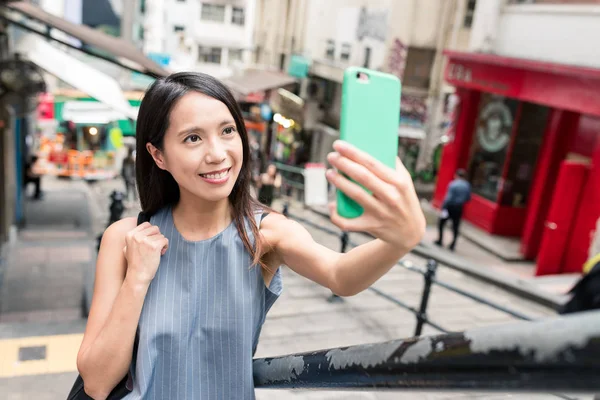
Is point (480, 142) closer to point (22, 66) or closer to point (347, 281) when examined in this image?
point (22, 66)

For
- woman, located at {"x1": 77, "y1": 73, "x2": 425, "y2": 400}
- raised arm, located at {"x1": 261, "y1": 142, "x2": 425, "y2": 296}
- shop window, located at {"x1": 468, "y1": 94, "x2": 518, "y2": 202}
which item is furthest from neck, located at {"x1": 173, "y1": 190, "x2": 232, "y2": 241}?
shop window, located at {"x1": 468, "y1": 94, "x2": 518, "y2": 202}

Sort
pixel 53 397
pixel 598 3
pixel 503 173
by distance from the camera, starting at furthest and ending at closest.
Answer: pixel 503 173 < pixel 598 3 < pixel 53 397

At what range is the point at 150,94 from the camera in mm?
1703

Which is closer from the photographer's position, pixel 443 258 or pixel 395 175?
pixel 395 175

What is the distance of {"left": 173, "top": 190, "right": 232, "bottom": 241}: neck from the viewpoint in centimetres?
180

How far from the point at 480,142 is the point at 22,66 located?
1032cm

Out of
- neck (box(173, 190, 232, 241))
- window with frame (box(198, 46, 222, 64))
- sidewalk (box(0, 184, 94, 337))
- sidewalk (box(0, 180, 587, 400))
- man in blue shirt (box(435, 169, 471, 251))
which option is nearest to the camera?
neck (box(173, 190, 232, 241))

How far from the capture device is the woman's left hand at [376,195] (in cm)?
103

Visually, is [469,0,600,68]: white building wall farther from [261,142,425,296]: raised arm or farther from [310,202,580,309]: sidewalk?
[261,142,425,296]: raised arm

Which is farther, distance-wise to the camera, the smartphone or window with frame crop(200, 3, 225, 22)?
window with frame crop(200, 3, 225, 22)

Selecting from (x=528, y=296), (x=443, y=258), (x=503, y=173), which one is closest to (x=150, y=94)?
(x=528, y=296)

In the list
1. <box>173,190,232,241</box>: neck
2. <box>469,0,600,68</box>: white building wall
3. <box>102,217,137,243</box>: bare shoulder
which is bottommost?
<box>102,217,137,243</box>: bare shoulder

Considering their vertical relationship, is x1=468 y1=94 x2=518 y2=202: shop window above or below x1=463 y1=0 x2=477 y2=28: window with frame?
below

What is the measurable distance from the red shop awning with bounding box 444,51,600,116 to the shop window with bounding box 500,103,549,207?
78 centimetres
